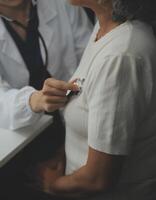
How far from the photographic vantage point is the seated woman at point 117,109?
0.88 m

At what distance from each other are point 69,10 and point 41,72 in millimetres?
306

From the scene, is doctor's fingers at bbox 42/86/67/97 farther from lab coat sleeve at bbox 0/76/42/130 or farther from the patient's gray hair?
the patient's gray hair

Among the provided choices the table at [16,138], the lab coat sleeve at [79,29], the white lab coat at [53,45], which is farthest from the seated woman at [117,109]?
the lab coat sleeve at [79,29]

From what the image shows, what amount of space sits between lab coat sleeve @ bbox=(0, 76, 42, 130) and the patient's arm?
224 mm

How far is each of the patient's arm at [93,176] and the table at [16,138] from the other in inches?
6.7

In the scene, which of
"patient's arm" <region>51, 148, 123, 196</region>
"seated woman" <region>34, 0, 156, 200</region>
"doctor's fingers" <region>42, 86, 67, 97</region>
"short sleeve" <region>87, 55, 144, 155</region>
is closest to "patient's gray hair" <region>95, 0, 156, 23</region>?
"seated woman" <region>34, 0, 156, 200</region>

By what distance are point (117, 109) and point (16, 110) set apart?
0.42 m

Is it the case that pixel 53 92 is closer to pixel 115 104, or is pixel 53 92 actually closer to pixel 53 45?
pixel 115 104

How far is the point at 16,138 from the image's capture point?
1133 mm

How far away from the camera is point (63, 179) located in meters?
1.11

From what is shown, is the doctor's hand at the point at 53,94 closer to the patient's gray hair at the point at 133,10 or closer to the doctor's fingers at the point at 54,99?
the doctor's fingers at the point at 54,99

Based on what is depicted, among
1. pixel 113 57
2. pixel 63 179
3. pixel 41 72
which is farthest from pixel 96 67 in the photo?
pixel 41 72

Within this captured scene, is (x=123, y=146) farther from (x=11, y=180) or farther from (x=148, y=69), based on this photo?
(x=11, y=180)

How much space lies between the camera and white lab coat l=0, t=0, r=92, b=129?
134 centimetres
